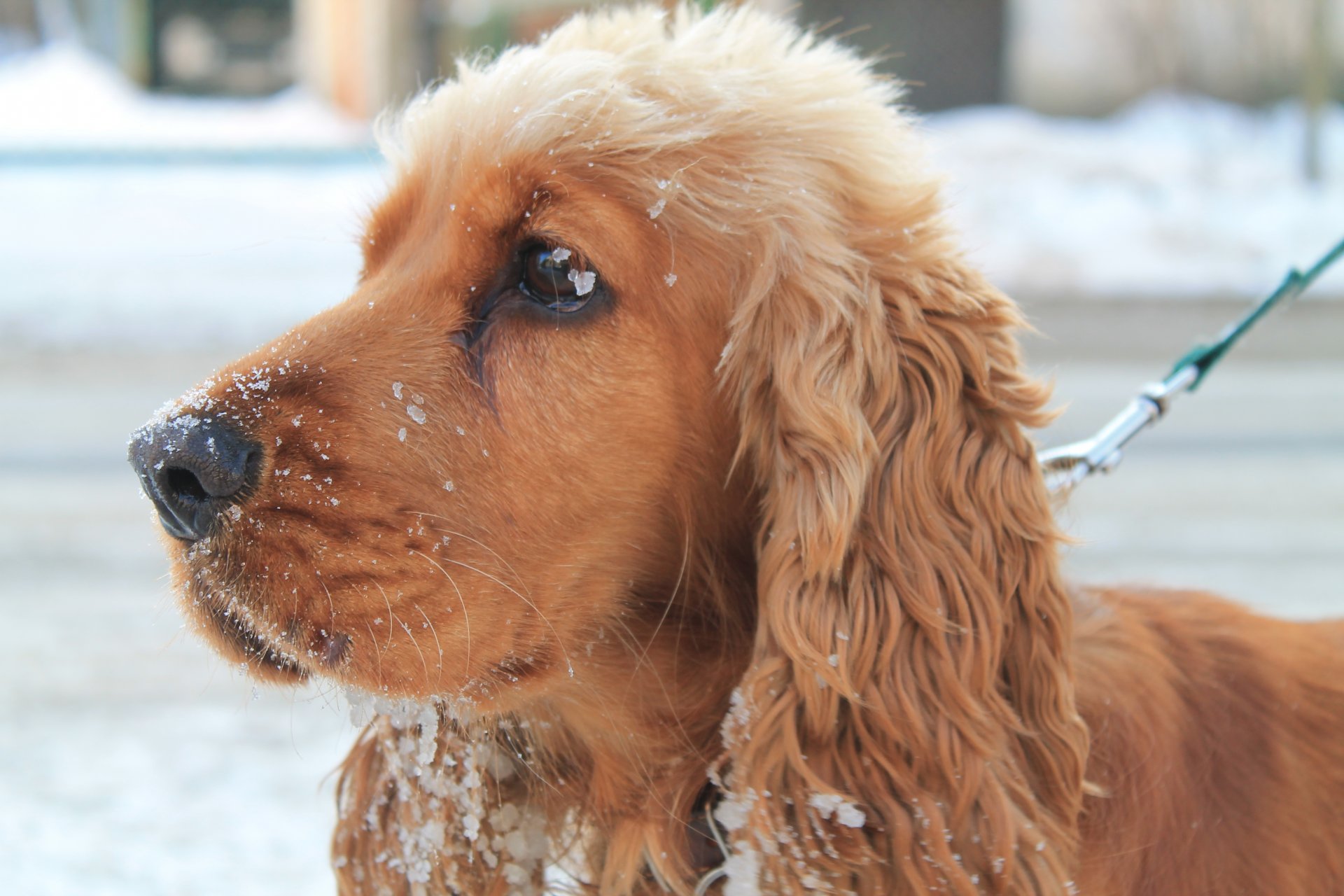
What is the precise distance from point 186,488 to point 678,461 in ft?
2.44

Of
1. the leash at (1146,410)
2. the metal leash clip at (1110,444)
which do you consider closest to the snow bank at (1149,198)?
the leash at (1146,410)

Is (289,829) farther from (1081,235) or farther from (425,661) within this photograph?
(1081,235)

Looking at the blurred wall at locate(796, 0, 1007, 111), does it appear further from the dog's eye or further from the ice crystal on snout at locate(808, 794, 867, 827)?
the ice crystal on snout at locate(808, 794, 867, 827)

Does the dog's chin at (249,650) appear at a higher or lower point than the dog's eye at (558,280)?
lower

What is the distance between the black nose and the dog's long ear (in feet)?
2.48

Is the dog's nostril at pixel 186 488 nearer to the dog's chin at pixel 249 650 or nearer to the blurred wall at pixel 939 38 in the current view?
the dog's chin at pixel 249 650

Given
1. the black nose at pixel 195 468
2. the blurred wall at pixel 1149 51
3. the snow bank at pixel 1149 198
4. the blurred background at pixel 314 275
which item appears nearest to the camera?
the black nose at pixel 195 468

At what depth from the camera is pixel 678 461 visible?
6.52 feet

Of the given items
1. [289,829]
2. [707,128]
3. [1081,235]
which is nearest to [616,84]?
[707,128]

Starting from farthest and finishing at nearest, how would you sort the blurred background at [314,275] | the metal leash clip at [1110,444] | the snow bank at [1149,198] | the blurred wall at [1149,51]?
the blurred wall at [1149,51], the snow bank at [1149,198], the blurred background at [314,275], the metal leash clip at [1110,444]

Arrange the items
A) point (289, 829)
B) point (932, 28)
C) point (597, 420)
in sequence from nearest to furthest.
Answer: point (597, 420), point (289, 829), point (932, 28)

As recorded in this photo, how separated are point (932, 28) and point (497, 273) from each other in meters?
15.9

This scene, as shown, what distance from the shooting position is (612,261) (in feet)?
6.30

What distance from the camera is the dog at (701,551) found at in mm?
1770
